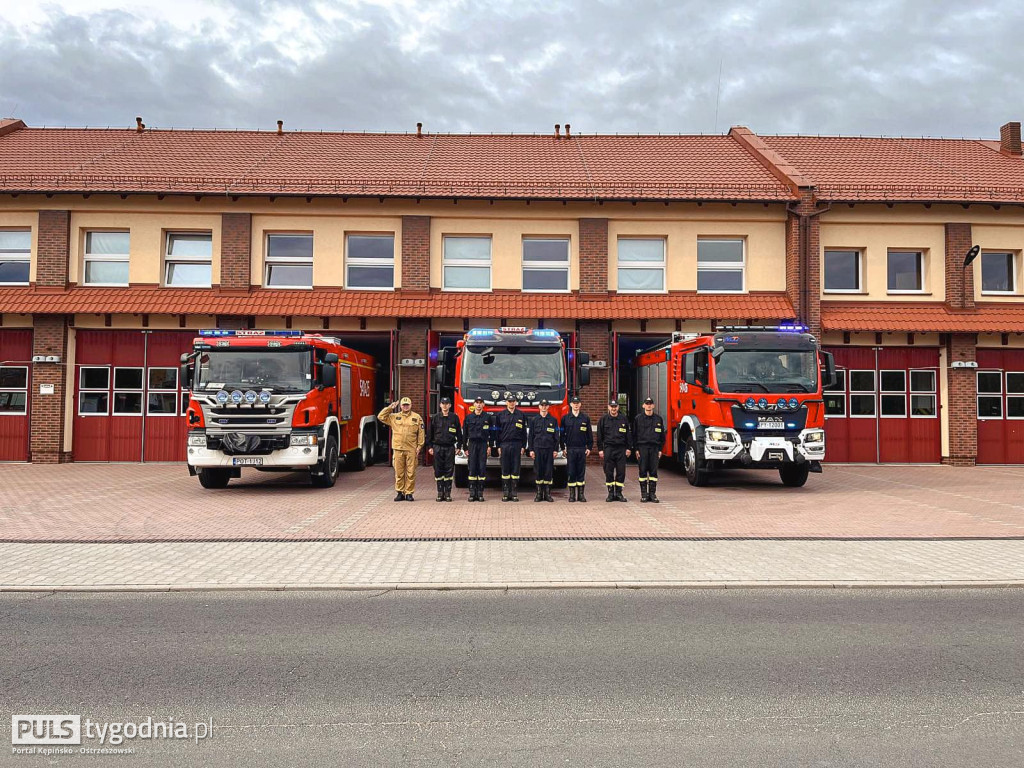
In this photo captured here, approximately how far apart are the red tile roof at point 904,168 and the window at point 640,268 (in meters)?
4.56

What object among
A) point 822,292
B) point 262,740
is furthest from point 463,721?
point 822,292

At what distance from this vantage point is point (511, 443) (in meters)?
12.6

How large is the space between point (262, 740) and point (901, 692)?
138 inches

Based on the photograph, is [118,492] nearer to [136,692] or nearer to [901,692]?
[136,692]

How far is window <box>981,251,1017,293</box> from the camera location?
796 inches

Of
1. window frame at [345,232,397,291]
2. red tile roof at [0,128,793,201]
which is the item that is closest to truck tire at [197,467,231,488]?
window frame at [345,232,397,291]

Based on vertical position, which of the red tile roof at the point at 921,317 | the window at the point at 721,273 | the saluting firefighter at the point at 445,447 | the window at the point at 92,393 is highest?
the window at the point at 721,273

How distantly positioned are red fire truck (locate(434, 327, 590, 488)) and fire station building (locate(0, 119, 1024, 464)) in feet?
15.1

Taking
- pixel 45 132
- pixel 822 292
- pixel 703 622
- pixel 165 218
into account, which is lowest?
pixel 703 622

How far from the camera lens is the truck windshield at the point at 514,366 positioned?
545 inches

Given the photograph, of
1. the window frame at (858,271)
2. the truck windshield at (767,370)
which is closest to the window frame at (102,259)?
the truck windshield at (767,370)

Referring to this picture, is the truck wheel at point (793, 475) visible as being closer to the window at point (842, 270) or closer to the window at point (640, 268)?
the window at point (640, 268)

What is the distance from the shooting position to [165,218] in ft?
63.9

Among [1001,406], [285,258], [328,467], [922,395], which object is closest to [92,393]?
[285,258]
